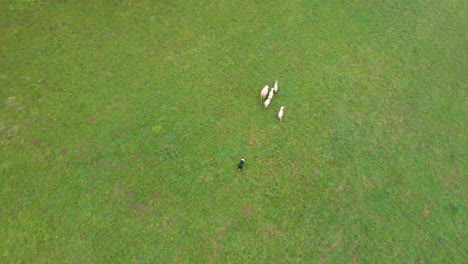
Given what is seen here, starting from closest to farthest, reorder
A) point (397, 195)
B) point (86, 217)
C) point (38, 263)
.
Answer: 1. point (38, 263)
2. point (86, 217)
3. point (397, 195)

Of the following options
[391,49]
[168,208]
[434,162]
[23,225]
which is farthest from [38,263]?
[391,49]

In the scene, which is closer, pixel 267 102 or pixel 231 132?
pixel 231 132

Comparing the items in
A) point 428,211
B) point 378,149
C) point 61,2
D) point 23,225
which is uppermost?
point 61,2

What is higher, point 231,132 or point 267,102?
point 267,102

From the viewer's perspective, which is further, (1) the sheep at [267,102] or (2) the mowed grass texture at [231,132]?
(1) the sheep at [267,102]

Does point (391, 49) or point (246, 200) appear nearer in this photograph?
point (246, 200)

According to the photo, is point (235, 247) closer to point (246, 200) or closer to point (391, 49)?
point (246, 200)

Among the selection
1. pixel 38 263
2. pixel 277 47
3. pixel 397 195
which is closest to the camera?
pixel 38 263

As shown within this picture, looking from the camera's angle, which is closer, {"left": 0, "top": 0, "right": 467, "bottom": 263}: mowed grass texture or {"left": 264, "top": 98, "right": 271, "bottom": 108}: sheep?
{"left": 0, "top": 0, "right": 467, "bottom": 263}: mowed grass texture
